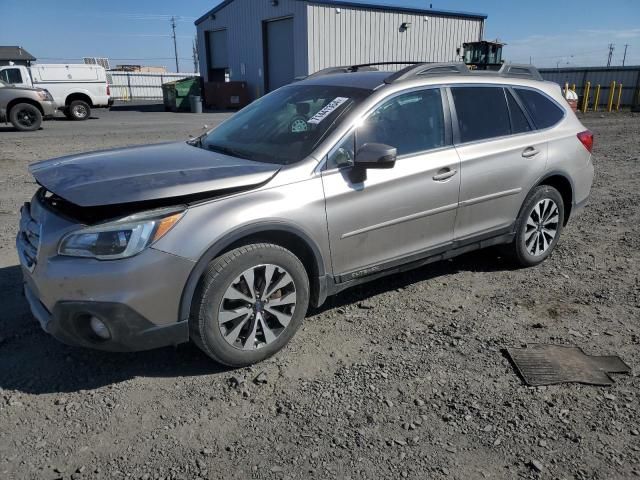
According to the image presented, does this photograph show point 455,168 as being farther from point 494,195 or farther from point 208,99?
point 208,99

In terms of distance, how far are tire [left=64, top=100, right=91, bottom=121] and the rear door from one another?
19.5 m

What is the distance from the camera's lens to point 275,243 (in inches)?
128

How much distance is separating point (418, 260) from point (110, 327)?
225cm

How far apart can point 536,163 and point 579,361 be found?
1890 mm

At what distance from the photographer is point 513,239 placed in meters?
4.67

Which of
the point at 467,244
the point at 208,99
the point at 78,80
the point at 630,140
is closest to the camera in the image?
the point at 467,244

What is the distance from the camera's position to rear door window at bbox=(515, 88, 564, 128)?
470 cm

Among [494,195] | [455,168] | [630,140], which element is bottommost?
[630,140]

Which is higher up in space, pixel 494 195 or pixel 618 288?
pixel 494 195

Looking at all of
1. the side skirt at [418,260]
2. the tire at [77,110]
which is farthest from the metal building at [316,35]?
the side skirt at [418,260]

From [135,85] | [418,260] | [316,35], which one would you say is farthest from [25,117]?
[135,85]

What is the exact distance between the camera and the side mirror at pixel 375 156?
324 centimetres

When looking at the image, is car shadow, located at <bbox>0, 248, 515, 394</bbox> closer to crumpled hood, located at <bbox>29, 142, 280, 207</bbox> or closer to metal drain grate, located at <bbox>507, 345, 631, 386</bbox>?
crumpled hood, located at <bbox>29, 142, 280, 207</bbox>

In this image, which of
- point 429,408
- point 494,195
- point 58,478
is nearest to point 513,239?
point 494,195
